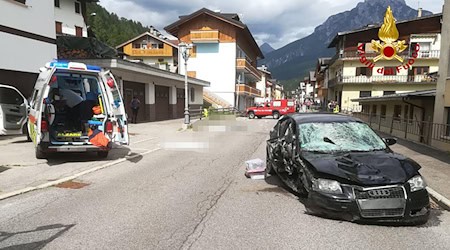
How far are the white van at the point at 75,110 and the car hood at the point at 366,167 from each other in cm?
576

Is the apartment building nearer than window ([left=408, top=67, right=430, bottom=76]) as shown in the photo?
Yes

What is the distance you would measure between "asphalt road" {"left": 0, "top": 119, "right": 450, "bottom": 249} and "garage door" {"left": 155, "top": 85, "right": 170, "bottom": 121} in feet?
61.2

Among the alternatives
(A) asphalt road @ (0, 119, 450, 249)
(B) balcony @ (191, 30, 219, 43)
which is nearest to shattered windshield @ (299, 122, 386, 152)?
(A) asphalt road @ (0, 119, 450, 249)

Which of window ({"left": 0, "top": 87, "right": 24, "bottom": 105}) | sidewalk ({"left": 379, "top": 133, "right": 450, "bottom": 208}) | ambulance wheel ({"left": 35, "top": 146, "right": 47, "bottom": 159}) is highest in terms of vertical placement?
window ({"left": 0, "top": 87, "right": 24, "bottom": 105})

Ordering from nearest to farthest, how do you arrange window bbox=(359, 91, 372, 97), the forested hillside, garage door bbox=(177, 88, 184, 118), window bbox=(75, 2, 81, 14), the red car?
garage door bbox=(177, 88, 184, 118)
window bbox=(75, 2, 81, 14)
the red car
window bbox=(359, 91, 372, 97)
the forested hillside

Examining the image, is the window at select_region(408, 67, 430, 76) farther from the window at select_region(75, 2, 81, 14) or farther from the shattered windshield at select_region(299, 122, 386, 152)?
the shattered windshield at select_region(299, 122, 386, 152)

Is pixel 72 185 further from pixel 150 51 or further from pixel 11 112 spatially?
pixel 150 51

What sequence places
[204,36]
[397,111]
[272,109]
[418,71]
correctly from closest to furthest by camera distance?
[397,111] < [272,109] < [204,36] < [418,71]

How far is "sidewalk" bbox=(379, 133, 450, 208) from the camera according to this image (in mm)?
6840

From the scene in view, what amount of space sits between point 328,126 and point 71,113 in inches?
295

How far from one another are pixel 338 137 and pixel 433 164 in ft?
15.8

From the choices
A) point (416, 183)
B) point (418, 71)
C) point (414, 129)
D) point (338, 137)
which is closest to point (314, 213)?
point (416, 183)

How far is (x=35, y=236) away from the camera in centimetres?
409

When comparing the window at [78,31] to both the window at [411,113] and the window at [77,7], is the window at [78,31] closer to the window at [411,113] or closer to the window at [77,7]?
the window at [77,7]
